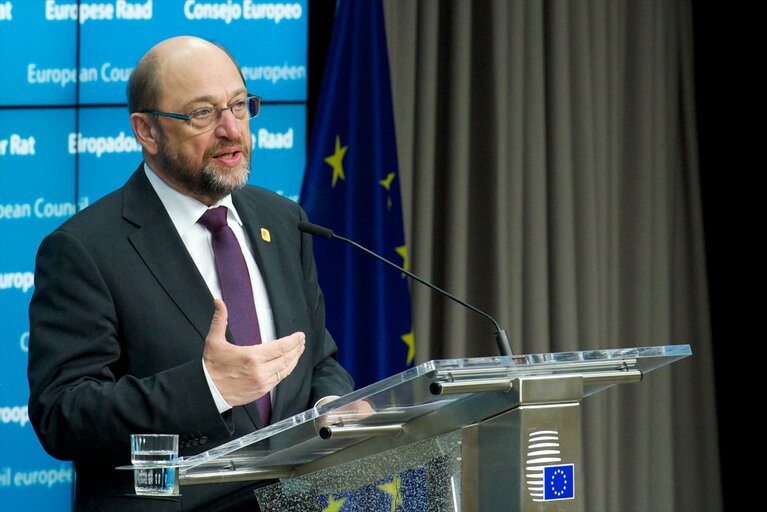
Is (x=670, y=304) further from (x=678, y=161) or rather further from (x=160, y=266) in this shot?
(x=160, y=266)

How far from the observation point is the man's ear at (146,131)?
7.80ft

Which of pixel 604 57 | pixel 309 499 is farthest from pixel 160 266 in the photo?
pixel 604 57

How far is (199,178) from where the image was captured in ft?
7.62

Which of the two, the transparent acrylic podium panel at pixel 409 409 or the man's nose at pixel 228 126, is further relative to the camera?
the man's nose at pixel 228 126

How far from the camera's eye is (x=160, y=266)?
2203 millimetres

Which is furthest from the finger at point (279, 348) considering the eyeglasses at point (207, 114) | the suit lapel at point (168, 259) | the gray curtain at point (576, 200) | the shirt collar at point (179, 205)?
the gray curtain at point (576, 200)

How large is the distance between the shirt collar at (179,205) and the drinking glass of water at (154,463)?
855mm

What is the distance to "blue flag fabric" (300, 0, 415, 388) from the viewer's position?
3799mm

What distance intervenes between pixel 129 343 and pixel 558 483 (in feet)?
3.48

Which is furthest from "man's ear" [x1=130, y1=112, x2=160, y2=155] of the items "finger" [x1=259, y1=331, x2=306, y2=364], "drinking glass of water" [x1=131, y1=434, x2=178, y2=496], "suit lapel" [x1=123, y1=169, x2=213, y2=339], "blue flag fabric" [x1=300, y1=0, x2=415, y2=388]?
"blue flag fabric" [x1=300, y1=0, x2=415, y2=388]

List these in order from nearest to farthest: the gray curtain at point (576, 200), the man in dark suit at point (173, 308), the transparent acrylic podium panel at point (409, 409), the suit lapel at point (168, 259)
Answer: the transparent acrylic podium panel at point (409, 409)
the man in dark suit at point (173, 308)
the suit lapel at point (168, 259)
the gray curtain at point (576, 200)

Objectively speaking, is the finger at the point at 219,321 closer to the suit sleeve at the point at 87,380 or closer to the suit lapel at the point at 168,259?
the suit sleeve at the point at 87,380

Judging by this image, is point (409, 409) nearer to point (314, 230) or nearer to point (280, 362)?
point (280, 362)

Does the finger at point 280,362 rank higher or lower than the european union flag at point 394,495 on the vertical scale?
higher
